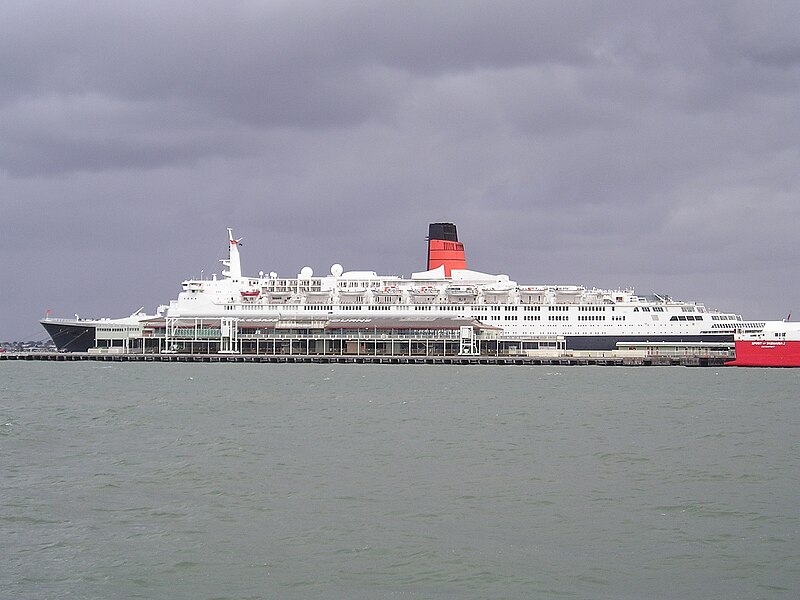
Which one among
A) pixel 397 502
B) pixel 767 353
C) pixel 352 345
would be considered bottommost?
pixel 397 502

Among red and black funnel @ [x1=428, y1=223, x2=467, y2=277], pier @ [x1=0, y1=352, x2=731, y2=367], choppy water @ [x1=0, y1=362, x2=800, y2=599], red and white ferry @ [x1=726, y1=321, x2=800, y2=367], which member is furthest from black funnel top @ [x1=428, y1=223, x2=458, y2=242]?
choppy water @ [x1=0, y1=362, x2=800, y2=599]

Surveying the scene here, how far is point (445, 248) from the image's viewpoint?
8206 centimetres

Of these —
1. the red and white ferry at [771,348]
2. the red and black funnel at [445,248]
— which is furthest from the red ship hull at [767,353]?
the red and black funnel at [445,248]

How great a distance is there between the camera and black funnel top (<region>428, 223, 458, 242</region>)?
82625 millimetres

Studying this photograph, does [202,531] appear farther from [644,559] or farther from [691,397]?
[691,397]

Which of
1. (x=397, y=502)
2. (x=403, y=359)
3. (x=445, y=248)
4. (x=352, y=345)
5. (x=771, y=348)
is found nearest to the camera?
(x=397, y=502)

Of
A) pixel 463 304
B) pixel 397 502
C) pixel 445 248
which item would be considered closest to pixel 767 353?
pixel 463 304

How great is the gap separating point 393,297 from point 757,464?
58.9 meters

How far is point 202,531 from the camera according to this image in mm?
13406

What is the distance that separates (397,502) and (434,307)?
6096 cm

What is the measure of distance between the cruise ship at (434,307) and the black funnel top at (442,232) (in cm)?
9

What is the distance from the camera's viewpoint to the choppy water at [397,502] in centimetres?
1130

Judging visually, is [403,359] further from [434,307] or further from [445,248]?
[445,248]

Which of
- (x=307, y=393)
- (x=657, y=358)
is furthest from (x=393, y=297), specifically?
(x=307, y=393)
